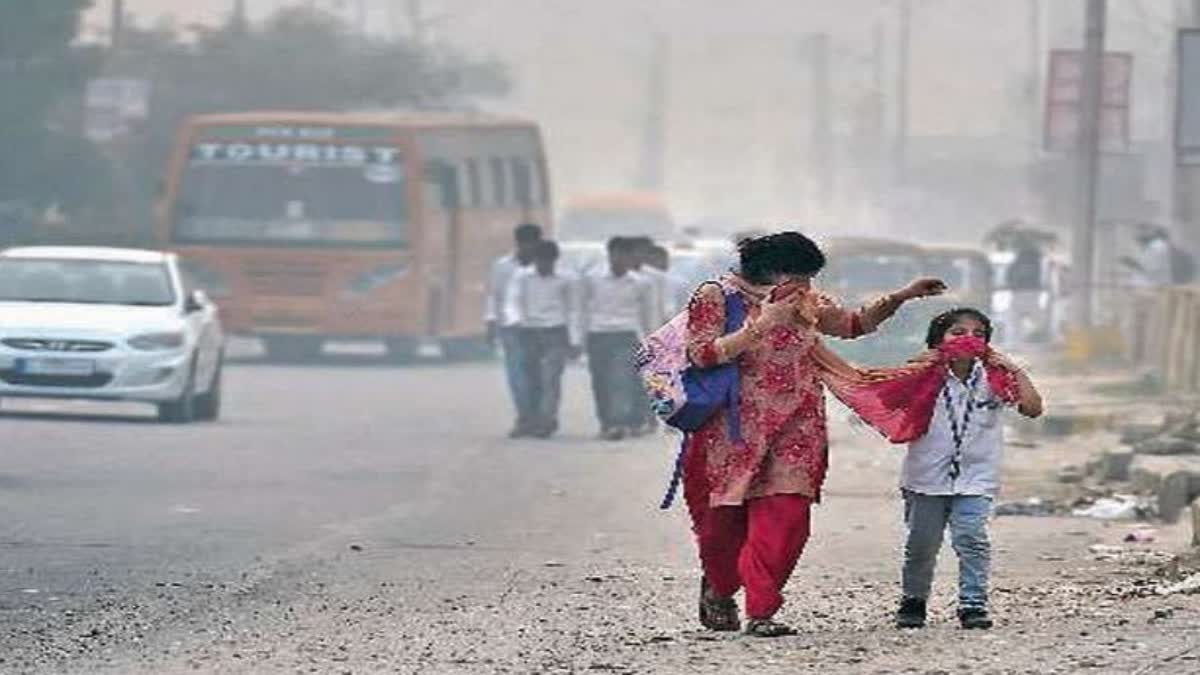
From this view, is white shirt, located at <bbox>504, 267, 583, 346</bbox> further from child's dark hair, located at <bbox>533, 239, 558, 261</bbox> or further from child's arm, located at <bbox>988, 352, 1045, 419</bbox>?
child's arm, located at <bbox>988, 352, 1045, 419</bbox>

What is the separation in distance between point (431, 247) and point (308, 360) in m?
2.24

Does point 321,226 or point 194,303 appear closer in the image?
point 194,303

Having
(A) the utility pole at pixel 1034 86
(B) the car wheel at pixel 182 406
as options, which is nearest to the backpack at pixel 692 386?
(B) the car wheel at pixel 182 406

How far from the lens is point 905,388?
456 inches

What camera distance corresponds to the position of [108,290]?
1070 inches

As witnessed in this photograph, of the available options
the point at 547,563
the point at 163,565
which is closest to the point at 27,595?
the point at 163,565

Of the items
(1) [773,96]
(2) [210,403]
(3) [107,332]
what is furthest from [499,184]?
(1) [773,96]

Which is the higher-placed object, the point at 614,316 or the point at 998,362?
the point at 998,362

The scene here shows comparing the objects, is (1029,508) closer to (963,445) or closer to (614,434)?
(963,445)

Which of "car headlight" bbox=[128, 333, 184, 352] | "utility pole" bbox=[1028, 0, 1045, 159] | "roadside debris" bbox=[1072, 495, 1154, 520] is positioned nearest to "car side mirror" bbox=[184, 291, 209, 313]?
"car headlight" bbox=[128, 333, 184, 352]

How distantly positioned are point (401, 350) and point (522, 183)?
10.2ft

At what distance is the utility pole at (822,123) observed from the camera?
341 feet

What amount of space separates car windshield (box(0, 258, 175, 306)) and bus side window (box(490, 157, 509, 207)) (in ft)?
59.6

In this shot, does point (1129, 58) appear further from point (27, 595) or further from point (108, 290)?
point (27, 595)
